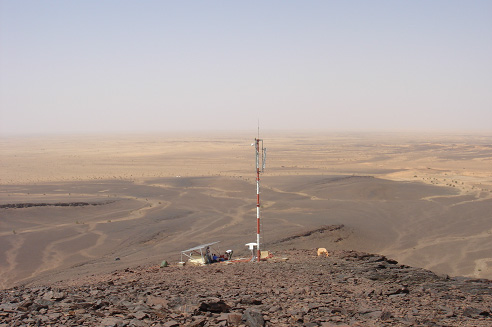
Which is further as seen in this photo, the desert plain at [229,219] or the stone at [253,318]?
the desert plain at [229,219]

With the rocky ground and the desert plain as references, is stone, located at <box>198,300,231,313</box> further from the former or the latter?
the desert plain

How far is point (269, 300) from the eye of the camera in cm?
979

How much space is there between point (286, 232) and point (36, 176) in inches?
1807

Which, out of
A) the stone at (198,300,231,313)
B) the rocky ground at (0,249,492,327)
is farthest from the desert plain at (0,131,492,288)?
the stone at (198,300,231,313)

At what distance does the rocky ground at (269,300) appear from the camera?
8148 millimetres

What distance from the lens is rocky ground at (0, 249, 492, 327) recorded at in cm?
815

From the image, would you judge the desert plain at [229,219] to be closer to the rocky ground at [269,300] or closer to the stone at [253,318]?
the rocky ground at [269,300]

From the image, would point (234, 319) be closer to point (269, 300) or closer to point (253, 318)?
point (253, 318)

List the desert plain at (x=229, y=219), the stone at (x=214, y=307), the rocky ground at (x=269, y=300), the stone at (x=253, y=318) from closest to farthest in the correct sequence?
the stone at (x=253, y=318)
the rocky ground at (x=269, y=300)
the stone at (x=214, y=307)
the desert plain at (x=229, y=219)

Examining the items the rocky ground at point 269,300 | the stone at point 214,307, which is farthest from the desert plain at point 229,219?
the stone at point 214,307

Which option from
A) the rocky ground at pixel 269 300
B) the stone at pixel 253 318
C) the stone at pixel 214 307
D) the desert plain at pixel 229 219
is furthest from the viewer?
the desert plain at pixel 229 219

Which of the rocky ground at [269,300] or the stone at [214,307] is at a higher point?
the stone at [214,307]

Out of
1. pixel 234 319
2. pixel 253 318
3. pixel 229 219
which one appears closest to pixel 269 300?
pixel 253 318

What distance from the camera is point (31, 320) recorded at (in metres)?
8.01
